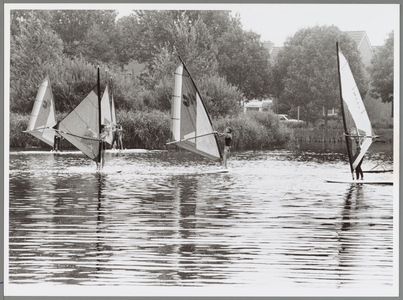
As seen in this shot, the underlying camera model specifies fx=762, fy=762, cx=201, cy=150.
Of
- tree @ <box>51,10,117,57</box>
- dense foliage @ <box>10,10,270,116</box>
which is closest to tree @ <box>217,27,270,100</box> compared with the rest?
dense foliage @ <box>10,10,270,116</box>

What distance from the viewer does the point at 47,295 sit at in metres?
7.25

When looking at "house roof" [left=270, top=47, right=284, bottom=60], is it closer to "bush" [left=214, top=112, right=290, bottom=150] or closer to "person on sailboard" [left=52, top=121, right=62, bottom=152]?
A: "bush" [left=214, top=112, right=290, bottom=150]

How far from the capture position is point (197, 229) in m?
8.76

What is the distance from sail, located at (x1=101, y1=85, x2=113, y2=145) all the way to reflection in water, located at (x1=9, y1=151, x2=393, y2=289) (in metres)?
0.81

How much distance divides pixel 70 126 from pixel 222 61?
2.79 m

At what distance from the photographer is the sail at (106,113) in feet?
41.6

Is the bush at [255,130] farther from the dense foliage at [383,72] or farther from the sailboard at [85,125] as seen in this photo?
the dense foliage at [383,72]

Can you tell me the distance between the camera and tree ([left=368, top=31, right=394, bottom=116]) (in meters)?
8.55

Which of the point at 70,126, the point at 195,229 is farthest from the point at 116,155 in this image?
the point at 195,229

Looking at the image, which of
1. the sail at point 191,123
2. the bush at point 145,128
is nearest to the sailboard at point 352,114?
the sail at point 191,123

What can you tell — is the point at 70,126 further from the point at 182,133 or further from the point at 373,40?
the point at 373,40

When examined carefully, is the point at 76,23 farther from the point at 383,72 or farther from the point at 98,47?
the point at 383,72

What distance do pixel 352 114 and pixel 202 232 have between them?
329cm

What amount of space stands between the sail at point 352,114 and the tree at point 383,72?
2.24 feet
